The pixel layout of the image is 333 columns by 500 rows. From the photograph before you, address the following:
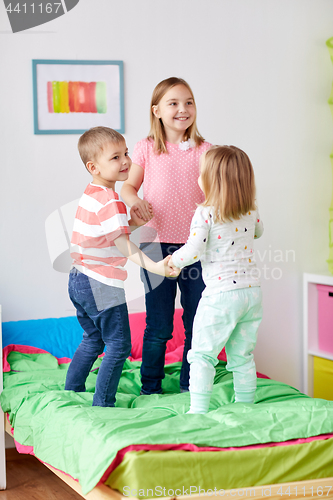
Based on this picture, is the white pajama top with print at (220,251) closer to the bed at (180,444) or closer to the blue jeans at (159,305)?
the blue jeans at (159,305)

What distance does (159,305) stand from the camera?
185cm

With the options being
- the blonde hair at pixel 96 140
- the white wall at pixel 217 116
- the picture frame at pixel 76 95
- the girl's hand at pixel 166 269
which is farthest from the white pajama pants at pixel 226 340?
the picture frame at pixel 76 95

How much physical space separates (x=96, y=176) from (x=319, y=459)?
0.97 meters

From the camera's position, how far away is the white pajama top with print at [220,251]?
1554mm

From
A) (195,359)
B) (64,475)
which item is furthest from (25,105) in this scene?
(64,475)

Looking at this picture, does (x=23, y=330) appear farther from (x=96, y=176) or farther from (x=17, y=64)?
(x=17, y=64)

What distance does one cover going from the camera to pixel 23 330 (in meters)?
2.29

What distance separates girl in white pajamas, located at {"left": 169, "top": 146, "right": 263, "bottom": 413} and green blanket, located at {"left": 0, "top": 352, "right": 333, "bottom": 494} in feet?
0.44

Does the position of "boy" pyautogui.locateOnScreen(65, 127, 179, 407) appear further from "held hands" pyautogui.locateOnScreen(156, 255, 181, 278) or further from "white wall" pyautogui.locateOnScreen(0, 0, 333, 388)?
"white wall" pyautogui.locateOnScreen(0, 0, 333, 388)

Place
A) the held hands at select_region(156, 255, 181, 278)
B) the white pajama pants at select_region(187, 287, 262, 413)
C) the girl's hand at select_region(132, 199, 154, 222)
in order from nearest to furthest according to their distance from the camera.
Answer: the white pajama pants at select_region(187, 287, 262, 413)
the held hands at select_region(156, 255, 181, 278)
the girl's hand at select_region(132, 199, 154, 222)

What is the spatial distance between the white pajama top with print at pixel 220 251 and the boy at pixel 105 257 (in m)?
0.10

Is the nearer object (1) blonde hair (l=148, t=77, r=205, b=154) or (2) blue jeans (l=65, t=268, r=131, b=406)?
(2) blue jeans (l=65, t=268, r=131, b=406)

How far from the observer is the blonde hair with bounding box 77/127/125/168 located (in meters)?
1.63

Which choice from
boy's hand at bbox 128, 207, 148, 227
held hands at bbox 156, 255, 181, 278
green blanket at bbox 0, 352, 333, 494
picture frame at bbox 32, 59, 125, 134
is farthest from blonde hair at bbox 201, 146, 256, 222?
picture frame at bbox 32, 59, 125, 134
